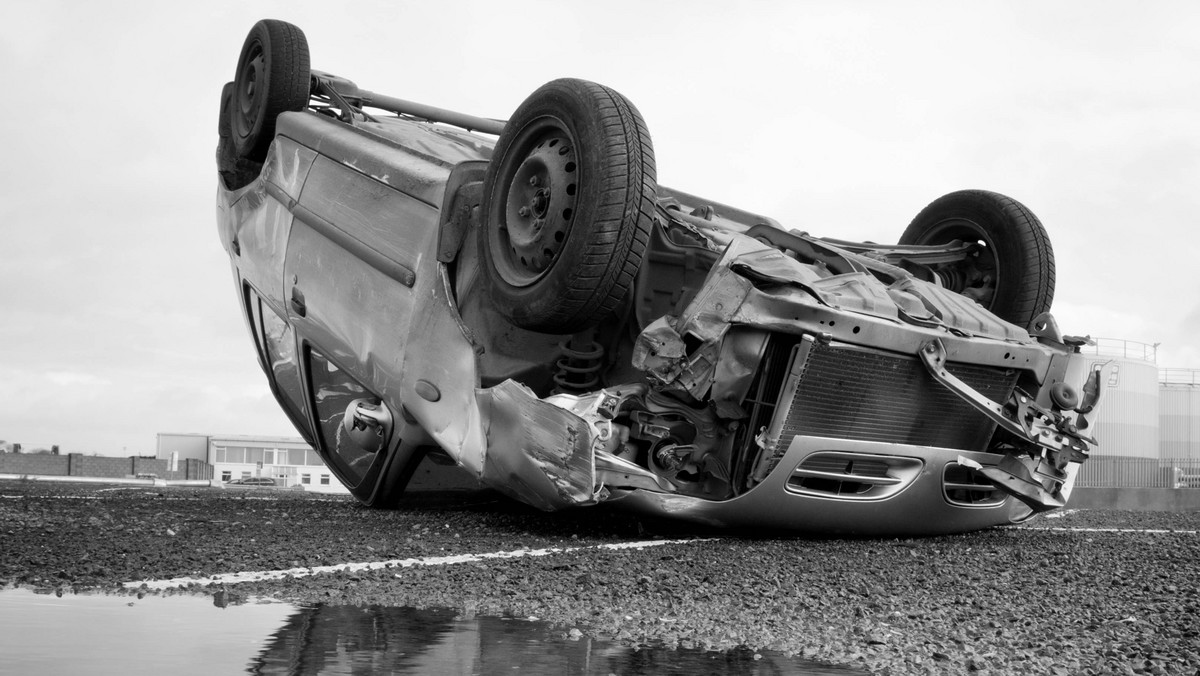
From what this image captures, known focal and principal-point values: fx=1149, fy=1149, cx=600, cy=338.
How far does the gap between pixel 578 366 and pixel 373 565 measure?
1.84m

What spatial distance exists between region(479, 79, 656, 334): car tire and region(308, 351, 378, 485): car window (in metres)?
2.08

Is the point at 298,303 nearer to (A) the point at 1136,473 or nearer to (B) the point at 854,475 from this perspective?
(B) the point at 854,475

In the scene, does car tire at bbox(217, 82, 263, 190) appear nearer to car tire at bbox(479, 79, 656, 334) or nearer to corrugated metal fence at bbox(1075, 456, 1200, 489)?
car tire at bbox(479, 79, 656, 334)

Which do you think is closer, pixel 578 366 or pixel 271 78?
pixel 578 366

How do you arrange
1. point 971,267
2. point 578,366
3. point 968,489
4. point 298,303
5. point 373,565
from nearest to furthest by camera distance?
point 373,565 → point 578,366 → point 968,489 → point 971,267 → point 298,303


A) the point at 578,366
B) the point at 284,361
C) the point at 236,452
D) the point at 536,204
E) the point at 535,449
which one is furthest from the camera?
the point at 236,452

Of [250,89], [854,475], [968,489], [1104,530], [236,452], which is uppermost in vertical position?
[250,89]

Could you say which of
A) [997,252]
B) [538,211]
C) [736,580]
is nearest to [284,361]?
[538,211]

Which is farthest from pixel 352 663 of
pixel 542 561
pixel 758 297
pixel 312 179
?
pixel 312 179

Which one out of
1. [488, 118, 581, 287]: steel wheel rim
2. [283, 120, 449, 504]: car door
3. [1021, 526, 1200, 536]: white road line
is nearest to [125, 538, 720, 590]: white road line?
[488, 118, 581, 287]: steel wheel rim

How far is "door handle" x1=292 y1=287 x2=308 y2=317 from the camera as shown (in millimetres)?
7587

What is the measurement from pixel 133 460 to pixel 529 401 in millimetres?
25943

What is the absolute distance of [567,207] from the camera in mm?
5551

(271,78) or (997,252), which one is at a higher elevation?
(271,78)
